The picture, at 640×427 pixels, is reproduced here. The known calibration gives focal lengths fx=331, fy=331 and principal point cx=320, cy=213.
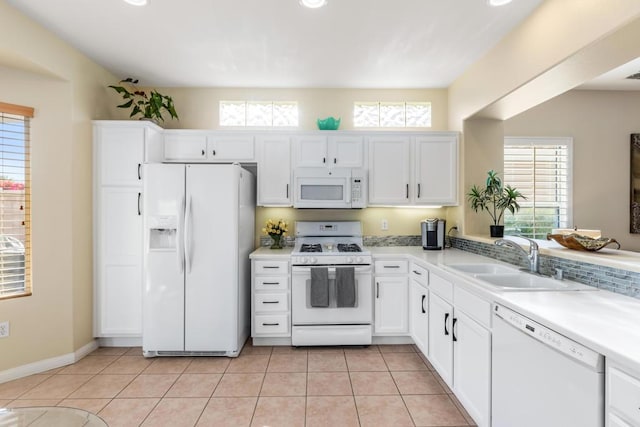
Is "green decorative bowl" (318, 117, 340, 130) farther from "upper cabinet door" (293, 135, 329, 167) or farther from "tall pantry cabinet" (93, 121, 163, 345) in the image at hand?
"tall pantry cabinet" (93, 121, 163, 345)

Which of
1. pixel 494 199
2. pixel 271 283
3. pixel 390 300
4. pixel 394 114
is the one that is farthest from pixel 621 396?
pixel 394 114

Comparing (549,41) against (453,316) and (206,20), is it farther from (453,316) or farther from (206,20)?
(206,20)

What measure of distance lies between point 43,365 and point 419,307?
3.20 meters

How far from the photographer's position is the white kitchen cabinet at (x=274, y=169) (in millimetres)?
3498

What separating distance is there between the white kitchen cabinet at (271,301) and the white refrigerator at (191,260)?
0.26m

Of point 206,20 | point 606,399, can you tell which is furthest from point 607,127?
point 206,20

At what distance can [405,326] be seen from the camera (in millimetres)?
3229

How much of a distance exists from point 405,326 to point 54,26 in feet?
12.8

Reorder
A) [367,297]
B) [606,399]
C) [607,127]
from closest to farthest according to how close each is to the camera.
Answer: [606,399], [367,297], [607,127]

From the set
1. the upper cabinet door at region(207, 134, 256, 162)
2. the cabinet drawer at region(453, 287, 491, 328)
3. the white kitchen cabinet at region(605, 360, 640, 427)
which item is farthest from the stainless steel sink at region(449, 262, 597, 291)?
the upper cabinet door at region(207, 134, 256, 162)

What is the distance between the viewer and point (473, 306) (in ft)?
6.36

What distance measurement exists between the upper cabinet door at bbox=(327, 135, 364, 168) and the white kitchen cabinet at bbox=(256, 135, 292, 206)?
46 centimetres

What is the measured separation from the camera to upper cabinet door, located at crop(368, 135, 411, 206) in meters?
3.54

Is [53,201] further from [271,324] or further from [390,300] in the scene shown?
[390,300]
